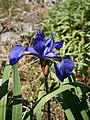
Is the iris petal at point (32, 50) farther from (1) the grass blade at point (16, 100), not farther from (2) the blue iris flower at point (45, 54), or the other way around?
(1) the grass blade at point (16, 100)

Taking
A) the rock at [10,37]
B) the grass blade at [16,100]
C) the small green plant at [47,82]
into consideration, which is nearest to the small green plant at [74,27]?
the rock at [10,37]

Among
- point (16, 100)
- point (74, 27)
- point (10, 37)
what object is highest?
point (10, 37)

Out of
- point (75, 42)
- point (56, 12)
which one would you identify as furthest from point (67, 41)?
point (56, 12)

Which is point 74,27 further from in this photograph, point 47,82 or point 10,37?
point 47,82

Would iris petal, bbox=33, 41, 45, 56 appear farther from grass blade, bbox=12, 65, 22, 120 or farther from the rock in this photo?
the rock

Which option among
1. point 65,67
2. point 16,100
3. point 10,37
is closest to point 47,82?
point 16,100

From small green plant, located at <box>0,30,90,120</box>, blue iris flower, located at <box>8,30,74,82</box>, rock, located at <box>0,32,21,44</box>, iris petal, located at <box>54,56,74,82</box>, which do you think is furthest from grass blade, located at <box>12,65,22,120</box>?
rock, located at <box>0,32,21,44</box>

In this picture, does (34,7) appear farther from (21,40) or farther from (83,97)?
(83,97)
